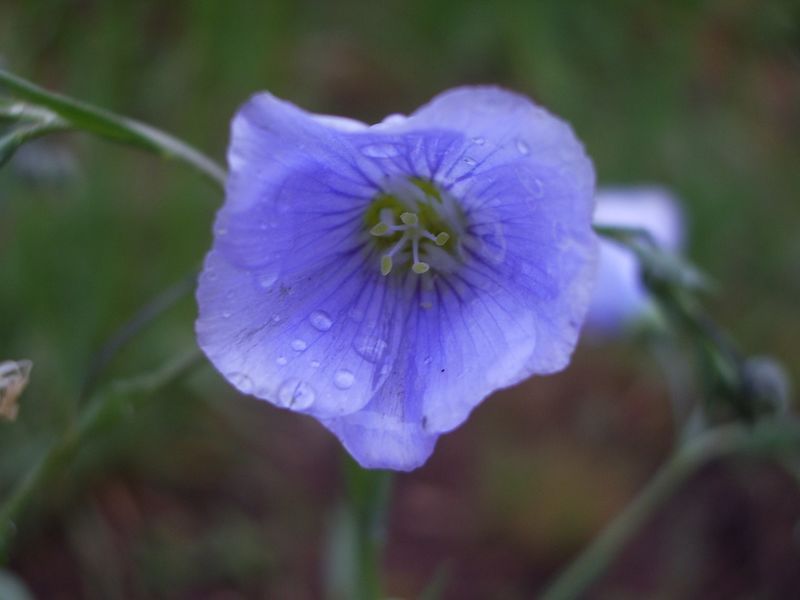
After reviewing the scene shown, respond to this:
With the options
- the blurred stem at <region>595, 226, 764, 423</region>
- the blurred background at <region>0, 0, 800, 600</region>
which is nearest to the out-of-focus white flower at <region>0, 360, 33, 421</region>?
the blurred stem at <region>595, 226, 764, 423</region>

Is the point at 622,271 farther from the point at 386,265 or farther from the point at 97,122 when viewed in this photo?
the point at 97,122

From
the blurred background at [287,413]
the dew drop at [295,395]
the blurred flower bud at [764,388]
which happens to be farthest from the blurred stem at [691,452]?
the dew drop at [295,395]

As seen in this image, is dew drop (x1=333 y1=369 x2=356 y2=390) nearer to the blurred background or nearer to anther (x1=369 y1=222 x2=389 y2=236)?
anther (x1=369 y1=222 x2=389 y2=236)

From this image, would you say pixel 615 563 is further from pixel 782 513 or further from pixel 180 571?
pixel 180 571

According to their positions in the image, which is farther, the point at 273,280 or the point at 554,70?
the point at 554,70

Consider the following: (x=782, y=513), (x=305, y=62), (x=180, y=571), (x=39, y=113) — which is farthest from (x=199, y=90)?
(x=782, y=513)

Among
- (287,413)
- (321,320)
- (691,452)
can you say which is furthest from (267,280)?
(287,413)
